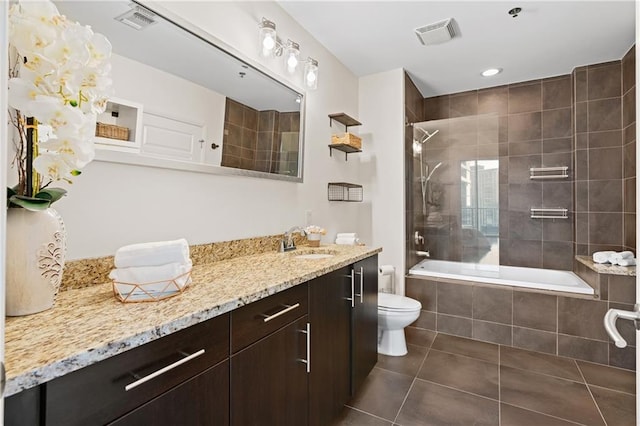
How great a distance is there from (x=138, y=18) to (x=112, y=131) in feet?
1.57

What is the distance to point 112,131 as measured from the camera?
120cm

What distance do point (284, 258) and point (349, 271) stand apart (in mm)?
378

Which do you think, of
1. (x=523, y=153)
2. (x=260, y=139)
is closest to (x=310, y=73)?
(x=260, y=139)

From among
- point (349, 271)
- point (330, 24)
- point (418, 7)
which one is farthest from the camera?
point (330, 24)

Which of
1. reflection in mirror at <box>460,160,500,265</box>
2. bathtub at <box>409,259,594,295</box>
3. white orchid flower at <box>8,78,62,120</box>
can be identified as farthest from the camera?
reflection in mirror at <box>460,160,500,265</box>

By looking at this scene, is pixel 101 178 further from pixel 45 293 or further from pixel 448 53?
pixel 448 53

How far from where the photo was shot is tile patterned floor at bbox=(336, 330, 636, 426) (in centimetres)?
179

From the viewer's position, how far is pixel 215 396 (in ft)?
3.09

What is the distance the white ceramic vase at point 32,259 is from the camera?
0.76m

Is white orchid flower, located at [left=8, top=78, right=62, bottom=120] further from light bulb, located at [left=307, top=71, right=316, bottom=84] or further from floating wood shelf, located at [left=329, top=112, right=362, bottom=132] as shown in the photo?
floating wood shelf, located at [left=329, top=112, right=362, bottom=132]

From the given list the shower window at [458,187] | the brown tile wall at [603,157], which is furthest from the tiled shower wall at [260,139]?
the brown tile wall at [603,157]

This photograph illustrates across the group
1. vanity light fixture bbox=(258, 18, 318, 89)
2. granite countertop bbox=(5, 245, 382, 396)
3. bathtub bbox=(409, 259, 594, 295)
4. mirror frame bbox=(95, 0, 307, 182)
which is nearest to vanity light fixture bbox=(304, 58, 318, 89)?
vanity light fixture bbox=(258, 18, 318, 89)

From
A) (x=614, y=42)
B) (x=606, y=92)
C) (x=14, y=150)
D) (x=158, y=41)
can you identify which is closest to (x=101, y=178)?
(x=14, y=150)

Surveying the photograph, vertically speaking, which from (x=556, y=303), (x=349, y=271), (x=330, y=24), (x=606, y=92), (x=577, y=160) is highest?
(x=330, y=24)
